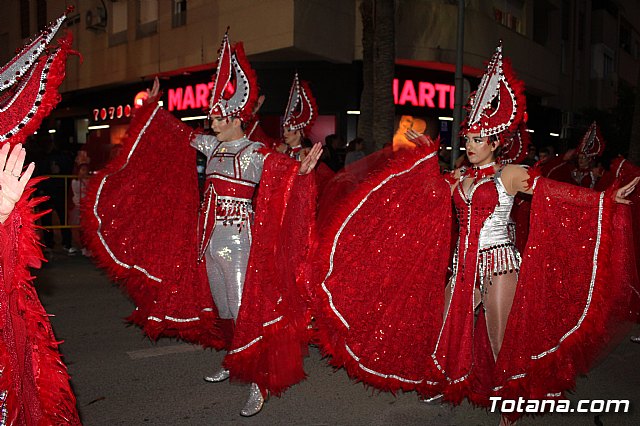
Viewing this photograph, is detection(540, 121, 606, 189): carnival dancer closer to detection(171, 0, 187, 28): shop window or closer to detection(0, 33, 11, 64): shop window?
detection(171, 0, 187, 28): shop window

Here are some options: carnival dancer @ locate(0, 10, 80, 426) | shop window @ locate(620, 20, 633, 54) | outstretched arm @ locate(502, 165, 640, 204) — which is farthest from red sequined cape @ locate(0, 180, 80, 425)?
shop window @ locate(620, 20, 633, 54)

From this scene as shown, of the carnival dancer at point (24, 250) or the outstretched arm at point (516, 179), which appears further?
the outstretched arm at point (516, 179)

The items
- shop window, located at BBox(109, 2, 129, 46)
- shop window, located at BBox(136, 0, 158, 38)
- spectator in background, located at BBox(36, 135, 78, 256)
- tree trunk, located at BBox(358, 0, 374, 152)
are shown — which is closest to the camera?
spectator in background, located at BBox(36, 135, 78, 256)

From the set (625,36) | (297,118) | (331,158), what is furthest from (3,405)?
(625,36)

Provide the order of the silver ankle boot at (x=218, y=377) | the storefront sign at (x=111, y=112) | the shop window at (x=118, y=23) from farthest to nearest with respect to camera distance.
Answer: the storefront sign at (x=111, y=112), the shop window at (x=118, y=23), the silver ankle boot at (x=218, y=377)

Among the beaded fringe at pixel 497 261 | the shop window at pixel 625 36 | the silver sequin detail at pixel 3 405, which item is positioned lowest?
the silver sequin detail at pixel 3 405

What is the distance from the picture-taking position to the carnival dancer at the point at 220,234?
398 cm

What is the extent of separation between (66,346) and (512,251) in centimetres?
391

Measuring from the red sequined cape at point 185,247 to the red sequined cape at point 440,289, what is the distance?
281 millimetres

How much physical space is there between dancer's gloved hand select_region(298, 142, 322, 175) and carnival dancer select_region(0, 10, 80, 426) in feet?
5.81

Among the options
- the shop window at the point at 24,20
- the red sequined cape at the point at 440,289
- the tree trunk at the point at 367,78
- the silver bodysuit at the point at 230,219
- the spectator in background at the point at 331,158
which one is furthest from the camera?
the shop window at the point at 24,20

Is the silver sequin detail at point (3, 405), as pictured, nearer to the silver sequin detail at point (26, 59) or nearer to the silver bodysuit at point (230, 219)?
the silver sequin detail at point (26, 59)

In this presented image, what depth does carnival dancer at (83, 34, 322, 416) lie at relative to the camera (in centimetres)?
398

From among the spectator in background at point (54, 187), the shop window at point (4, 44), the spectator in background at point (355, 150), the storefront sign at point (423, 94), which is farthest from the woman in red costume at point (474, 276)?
the shop window at point (4, 44)
